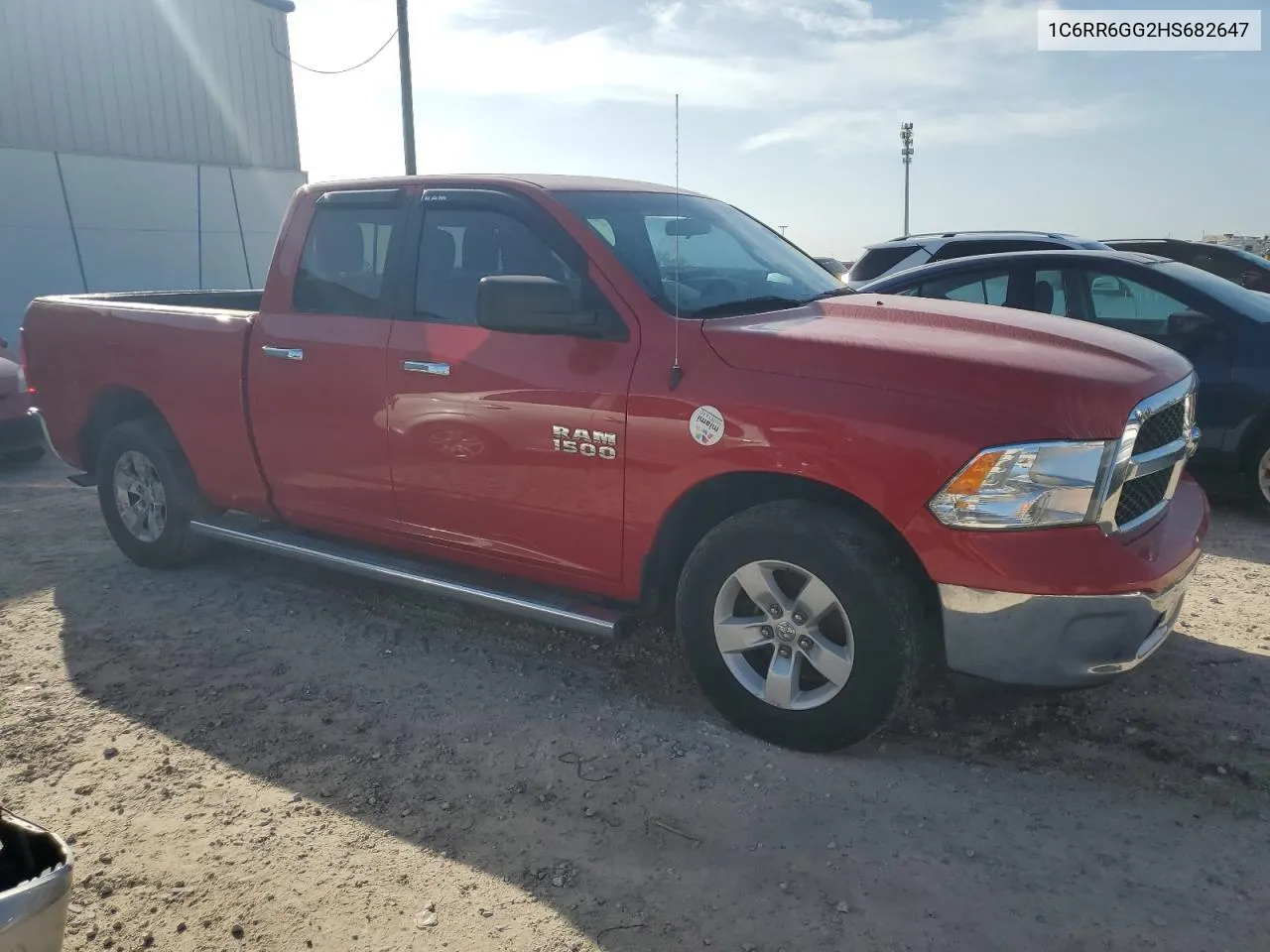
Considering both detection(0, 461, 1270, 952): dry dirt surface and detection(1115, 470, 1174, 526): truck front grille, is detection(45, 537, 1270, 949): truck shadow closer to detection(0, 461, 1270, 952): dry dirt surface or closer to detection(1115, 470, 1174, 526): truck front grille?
detection(0, 461, 1270, 952): dry dirt surface

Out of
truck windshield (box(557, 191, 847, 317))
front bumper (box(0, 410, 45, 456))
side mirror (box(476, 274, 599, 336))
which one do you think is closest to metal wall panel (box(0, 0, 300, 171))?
front bumper (box(0, 410, 45, 456))

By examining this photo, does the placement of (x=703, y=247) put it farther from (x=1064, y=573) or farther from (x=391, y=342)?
(x=1064, y=573)

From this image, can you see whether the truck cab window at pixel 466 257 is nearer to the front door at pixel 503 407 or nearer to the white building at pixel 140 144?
the front door at pixel 503 407

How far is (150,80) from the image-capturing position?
16.9 meters

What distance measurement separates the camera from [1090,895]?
2600mm

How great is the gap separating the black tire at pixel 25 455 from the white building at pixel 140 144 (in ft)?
23.5

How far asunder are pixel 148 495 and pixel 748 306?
137 inches

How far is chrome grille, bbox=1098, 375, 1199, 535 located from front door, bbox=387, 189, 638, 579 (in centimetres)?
157

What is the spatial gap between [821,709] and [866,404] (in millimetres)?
1019

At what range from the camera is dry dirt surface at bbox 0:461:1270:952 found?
2.55m

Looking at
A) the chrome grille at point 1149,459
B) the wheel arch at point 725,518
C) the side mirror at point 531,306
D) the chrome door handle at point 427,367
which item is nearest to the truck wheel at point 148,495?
the chrome door handle at point 427,367

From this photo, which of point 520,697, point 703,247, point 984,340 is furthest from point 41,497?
point 984,340

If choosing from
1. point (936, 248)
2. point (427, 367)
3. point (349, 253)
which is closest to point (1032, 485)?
point (427, 367)

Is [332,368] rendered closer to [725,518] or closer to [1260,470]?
[725,518]
